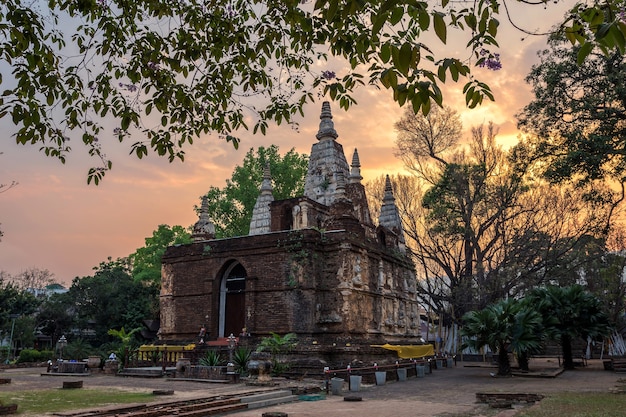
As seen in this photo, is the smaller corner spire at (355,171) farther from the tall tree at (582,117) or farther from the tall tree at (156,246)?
the tall tree at (156,246)

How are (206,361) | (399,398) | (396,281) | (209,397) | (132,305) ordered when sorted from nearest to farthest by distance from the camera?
(209,397) → (399,398) → (206,361) → (396,281) → (132,305)

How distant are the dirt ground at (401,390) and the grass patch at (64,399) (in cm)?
91

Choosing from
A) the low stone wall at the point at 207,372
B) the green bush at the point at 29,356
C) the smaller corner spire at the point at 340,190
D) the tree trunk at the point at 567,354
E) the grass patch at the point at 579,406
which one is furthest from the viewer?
the green bush at the point at 29,356

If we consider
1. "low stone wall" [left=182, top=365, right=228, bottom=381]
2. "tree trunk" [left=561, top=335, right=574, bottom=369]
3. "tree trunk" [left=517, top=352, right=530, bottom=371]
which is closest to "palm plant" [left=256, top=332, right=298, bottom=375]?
"low stone wall" [left=182, top=365, right=228, bottom=381]

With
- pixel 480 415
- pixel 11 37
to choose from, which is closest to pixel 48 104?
pixel 11 37

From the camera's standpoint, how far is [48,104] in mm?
6418

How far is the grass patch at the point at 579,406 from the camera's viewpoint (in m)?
8.54

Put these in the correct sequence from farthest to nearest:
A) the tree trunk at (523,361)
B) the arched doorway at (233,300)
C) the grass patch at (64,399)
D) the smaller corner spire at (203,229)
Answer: the smaller corner spire at (203,229)
the arched doorway at (233,300)
the tree trunk at (523,361)
the grass patch at (64,399)

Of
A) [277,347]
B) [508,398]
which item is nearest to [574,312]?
[508,398]

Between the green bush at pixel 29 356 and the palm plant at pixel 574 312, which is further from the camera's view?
the green bush at pixel 29 356

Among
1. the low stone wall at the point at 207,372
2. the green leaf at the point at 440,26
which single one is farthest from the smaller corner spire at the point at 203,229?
the green leaf at the point at 440,26

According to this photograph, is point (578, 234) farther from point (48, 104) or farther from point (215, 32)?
point (48, 104)

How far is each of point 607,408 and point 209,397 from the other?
784 cm

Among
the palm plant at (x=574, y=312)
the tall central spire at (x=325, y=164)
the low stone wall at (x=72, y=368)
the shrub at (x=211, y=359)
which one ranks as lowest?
the low stone wall at (x=72, y=368)
